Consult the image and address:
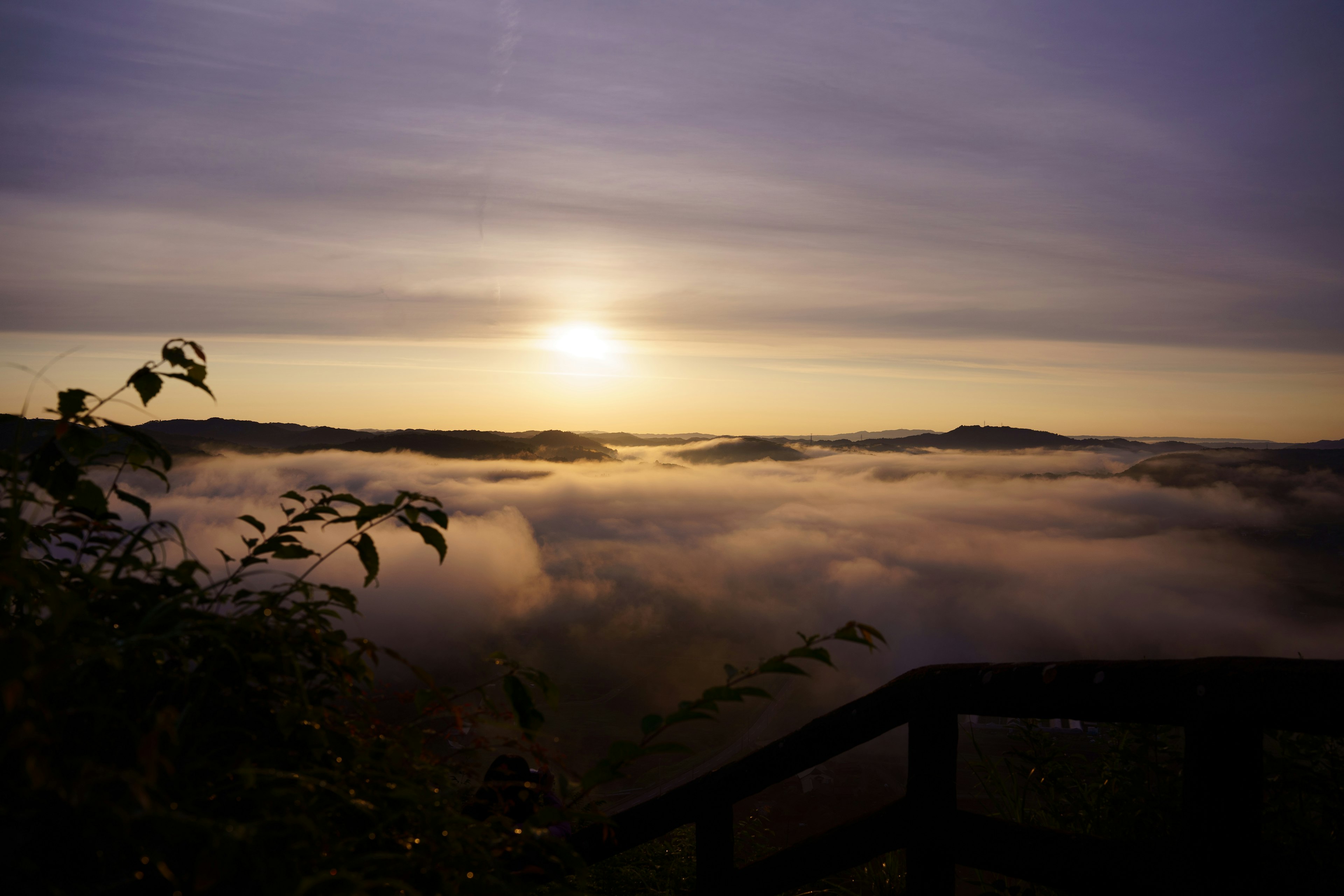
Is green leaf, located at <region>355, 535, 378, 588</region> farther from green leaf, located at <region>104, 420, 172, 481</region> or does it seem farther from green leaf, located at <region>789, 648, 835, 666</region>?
green leaf, located at <region>789, 648, 835, 666</region>

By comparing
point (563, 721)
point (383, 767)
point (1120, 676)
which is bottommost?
point (563, 721)

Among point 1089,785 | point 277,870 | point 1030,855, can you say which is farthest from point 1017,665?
point 1089,785

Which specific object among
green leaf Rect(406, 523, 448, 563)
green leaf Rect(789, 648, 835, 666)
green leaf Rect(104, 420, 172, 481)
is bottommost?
green leaf Rect(789, 648, 835, 666)

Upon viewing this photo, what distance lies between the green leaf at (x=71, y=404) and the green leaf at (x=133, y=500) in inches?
7.5

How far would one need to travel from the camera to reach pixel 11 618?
1418 mm

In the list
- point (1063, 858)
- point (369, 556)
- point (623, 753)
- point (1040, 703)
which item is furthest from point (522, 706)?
point (1063, 858)

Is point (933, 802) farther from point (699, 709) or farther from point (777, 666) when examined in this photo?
point (699, 709)

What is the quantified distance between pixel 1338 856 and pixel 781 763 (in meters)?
1.57

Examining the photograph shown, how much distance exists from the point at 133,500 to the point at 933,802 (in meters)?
1.98

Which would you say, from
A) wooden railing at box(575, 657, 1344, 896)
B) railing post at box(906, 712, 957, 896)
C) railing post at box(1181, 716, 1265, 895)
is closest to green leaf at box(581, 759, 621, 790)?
wooden railing at box(575, 657, 1344, 896)

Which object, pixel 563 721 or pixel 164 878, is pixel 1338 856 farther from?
pixel 563 721

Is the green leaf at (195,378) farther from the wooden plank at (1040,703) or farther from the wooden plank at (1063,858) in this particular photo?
the wooden plank at (1063,858)

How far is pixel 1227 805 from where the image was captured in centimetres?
143

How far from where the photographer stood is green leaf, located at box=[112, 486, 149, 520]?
157 centimetres
